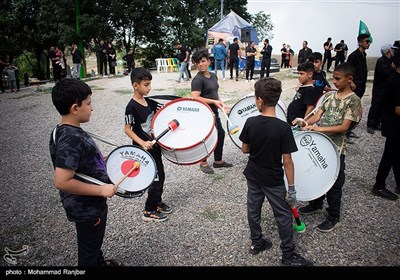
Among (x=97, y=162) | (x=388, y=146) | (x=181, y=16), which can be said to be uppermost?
(x=181, y=16)

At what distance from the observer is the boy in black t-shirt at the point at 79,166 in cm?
169

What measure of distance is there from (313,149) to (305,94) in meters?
1.22

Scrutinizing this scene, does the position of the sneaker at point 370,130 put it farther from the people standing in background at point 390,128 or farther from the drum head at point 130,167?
the drum head at point 130,167

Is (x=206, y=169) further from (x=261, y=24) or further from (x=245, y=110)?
(x=261, y=24)

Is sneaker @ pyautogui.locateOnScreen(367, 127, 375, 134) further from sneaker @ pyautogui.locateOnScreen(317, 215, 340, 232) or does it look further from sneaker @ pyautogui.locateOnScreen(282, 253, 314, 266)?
sneaker @ pyautogui.locateOnScreen(282, 253, 314, 266)

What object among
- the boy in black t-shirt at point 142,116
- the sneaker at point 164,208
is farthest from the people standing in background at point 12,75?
the sneaker at point 164,208

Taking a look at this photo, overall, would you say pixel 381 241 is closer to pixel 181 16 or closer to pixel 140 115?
pixel 140 115

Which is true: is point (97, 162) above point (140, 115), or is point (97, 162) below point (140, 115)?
below

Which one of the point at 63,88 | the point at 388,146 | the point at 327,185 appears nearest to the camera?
the point at 63,88

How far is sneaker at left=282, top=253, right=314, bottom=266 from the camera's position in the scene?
2.42 meters

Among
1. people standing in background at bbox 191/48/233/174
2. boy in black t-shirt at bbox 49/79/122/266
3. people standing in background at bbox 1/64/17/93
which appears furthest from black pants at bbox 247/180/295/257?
people standing in background at bbox 1/64/17/93
